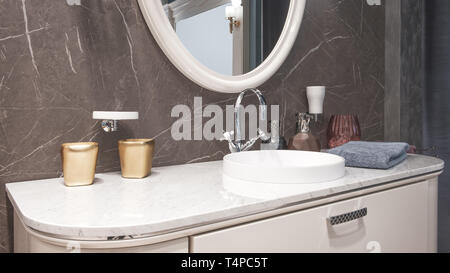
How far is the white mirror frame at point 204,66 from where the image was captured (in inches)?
45.5

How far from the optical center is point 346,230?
91 cm

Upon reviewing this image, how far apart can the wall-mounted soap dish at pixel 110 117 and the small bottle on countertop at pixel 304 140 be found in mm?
661

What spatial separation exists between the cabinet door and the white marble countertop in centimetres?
4

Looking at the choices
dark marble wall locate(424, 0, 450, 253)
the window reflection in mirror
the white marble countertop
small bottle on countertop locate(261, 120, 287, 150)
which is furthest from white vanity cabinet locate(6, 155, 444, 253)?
dark marble wall locate(424, 0, 450, 253)

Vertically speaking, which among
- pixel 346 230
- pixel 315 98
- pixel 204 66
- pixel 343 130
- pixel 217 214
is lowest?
pixel 346 230

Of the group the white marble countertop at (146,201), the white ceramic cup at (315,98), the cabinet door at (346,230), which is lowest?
the cabinet door at (346,230)

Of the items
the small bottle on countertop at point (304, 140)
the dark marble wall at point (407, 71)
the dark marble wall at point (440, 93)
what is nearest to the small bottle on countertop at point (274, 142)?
the small bottle on countertop at point (304, 140)

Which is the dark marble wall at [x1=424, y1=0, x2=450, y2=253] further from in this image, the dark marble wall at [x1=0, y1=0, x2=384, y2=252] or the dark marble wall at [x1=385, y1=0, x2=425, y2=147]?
the dark marble wall at [x1=0, y1=0, x2=384, y2=252]

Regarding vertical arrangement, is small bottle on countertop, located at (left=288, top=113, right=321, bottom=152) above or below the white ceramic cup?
below

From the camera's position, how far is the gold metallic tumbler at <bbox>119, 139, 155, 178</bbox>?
993 mm

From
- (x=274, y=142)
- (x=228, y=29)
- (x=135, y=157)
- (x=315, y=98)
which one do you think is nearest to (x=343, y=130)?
(x=315, y=98)

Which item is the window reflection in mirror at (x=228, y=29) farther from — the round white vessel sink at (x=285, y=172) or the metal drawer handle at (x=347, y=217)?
the metal drawer handle at (x=347, y=217)

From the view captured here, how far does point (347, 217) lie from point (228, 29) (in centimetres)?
82

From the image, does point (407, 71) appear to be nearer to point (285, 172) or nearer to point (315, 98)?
point (315, 98)
